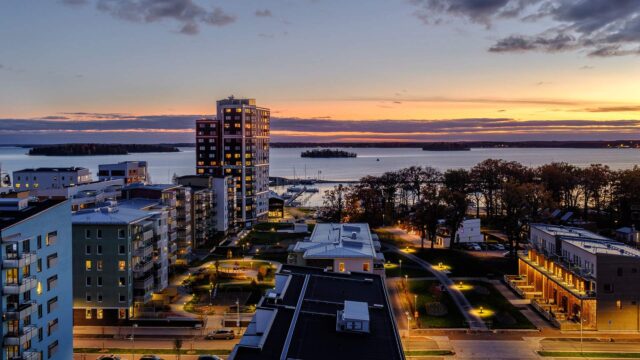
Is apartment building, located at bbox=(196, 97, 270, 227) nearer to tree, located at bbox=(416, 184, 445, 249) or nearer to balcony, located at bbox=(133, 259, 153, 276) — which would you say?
tree, located at bbox=(416, 184, 445, 249)

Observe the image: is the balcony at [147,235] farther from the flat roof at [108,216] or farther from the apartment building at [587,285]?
the apartment building at [587,285]

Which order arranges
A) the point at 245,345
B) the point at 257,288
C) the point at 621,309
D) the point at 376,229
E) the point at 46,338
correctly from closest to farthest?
the point at 245,345, the point at 46,338, the point at 621,309, the point at 257,288, the point at 376,229

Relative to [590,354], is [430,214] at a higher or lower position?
higher

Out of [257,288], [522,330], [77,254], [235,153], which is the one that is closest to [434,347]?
[522,330]

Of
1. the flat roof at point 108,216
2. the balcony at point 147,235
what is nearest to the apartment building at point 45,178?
the flat roof at point 108,216

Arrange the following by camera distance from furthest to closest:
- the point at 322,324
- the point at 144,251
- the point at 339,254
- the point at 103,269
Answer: the point at 339,254, the point at 144,251, the point at 103,269, the point at 322,324

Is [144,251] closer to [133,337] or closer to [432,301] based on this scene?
[133,337]

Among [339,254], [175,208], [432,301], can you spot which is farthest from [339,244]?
[175,208]

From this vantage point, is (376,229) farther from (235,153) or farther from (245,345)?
(245,345)
